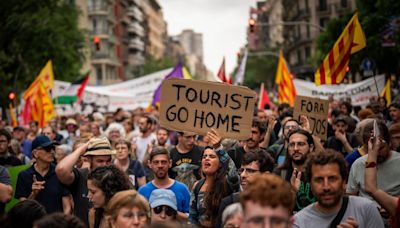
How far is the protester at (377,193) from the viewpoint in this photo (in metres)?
4.62

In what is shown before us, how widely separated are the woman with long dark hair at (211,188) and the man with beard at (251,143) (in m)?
1.88

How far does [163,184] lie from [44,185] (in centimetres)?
117

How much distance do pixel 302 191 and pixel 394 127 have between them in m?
1.66

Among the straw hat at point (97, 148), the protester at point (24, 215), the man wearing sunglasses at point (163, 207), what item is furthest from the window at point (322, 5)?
the protester at point (24, 215)

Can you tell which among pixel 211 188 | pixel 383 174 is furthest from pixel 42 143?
pixel 383 174

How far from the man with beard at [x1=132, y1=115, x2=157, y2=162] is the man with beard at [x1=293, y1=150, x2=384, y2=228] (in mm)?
7139

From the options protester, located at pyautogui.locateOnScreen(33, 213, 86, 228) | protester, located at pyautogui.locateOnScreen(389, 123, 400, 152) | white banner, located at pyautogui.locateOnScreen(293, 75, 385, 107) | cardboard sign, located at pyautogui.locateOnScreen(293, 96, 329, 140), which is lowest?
protester, located at pyautogui.locateOnScreen(33, 213, 86, 228)

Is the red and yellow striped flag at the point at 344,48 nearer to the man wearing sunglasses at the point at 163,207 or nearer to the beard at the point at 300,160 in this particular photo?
the beard at the point at 300,160

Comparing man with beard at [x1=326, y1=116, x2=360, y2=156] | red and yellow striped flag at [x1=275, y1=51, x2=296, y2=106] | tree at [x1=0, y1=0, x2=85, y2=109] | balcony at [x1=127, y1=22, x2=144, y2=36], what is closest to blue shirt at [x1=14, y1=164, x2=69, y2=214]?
man with beard at [x1=326, y1=116, x2=360, y2=156]

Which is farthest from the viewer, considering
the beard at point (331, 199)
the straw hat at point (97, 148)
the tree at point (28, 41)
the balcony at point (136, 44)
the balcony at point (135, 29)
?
the balcony at point (136, 44)

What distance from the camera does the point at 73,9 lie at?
40.9 m

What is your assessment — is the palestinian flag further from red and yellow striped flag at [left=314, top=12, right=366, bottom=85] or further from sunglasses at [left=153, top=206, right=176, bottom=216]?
sunglasses at [left=153, top=206, right=176, bottom=216]

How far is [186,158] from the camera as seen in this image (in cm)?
859

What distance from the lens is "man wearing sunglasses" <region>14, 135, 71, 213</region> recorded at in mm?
6820
